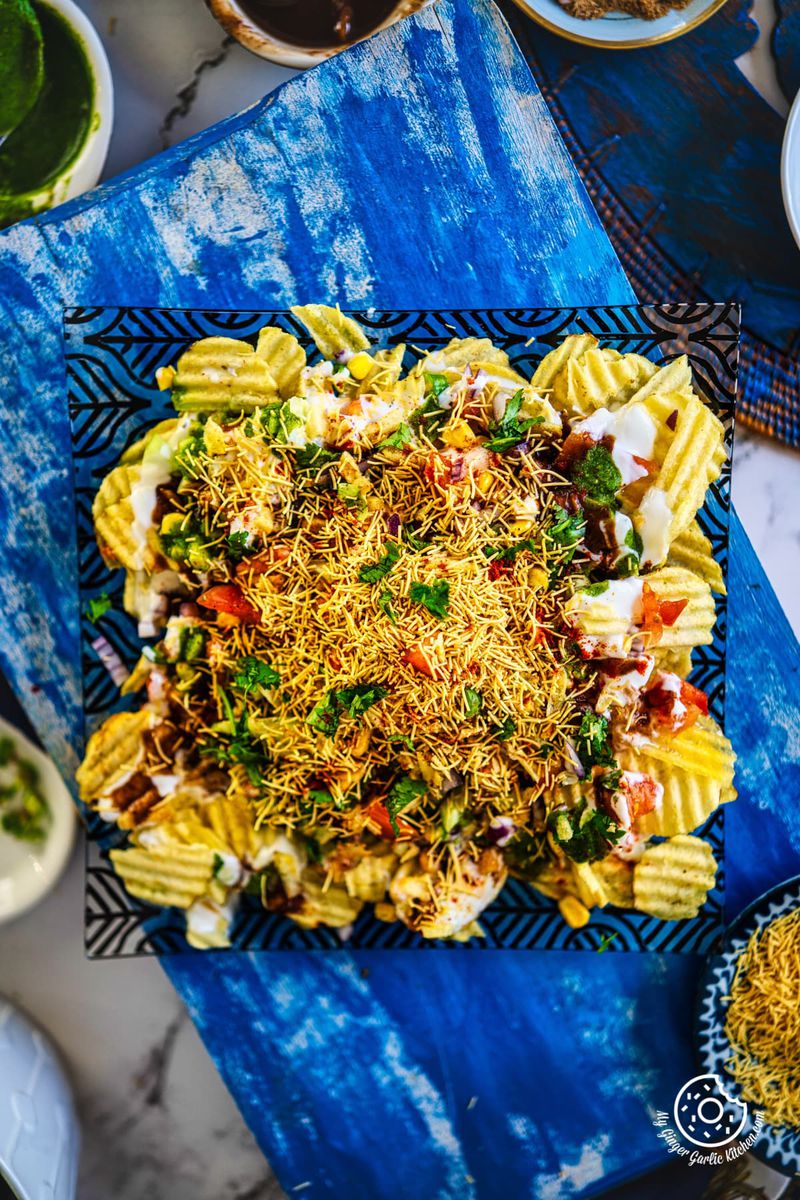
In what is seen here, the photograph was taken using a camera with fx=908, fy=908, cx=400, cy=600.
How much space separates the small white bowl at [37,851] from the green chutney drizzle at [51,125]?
5.57 feet

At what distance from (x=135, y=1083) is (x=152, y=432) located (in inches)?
81.7

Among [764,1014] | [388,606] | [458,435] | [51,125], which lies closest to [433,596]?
[388,606]

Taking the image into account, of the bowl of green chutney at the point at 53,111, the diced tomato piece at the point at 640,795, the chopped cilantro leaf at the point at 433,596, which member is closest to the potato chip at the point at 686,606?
the diced tomato piece at the point at 640,795

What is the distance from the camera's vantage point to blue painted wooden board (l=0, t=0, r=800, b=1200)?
8.94 feet

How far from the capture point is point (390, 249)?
9.01 feet

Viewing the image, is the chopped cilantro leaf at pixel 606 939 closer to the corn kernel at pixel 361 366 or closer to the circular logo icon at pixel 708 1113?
the circular logo icon at pixel 708 1113

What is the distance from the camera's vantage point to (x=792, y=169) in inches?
106

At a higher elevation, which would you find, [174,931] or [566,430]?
[566,430]

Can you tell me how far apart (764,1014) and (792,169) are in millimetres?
2468

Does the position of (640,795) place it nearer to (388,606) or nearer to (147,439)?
(388,606)

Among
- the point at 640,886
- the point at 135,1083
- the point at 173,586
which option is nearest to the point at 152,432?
the point at 173,586

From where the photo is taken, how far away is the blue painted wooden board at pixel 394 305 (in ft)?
8.94

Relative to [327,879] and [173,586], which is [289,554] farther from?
[327,879]

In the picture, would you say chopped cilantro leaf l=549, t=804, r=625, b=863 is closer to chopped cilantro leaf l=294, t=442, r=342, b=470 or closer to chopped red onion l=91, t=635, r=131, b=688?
chopped cilantro leaf l=294, t=442, r=342, b=470
